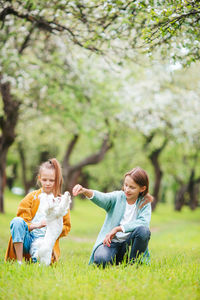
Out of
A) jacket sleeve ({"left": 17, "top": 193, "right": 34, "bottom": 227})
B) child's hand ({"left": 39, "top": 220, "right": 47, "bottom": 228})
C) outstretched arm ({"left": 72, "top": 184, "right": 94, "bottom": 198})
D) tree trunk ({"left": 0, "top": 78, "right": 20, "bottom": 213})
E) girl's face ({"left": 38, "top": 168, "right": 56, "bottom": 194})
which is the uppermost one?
tree trunk ({"left": 0, "top": 78, "right": 20, "bottom": 213})

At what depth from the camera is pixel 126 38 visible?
20.7 feet

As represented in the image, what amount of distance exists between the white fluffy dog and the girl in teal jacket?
0.99 ft

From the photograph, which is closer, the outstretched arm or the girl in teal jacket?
the outstretched arm

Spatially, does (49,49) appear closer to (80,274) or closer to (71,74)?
(71,74)

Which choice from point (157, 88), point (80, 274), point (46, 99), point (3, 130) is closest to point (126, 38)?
point (80, 274)

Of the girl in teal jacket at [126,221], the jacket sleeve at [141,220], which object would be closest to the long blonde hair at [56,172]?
the girl in teal jacket at [126,221]

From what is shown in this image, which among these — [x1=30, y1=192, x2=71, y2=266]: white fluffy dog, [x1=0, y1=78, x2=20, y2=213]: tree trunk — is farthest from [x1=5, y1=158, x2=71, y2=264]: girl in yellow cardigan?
A: [x1=0, y1=78, x2=20, y2=213]: tree trunk

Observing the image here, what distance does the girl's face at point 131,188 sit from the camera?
4.71 metres

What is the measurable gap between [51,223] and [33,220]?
479 millimetres

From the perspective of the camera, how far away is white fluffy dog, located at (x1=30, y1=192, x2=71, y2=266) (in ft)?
13.8

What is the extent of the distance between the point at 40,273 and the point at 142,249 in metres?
1.36

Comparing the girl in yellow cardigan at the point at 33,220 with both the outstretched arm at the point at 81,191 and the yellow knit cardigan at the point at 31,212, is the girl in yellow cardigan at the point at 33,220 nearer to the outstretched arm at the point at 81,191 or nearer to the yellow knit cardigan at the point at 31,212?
the yellow knit cardigan at the point at 31,212

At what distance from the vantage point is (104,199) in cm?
475

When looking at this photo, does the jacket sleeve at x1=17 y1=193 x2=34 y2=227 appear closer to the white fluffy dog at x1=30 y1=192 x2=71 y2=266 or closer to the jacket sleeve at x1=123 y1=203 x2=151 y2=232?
the white fluffy dog at x1=30 y1=192 x2=71 y2=266
